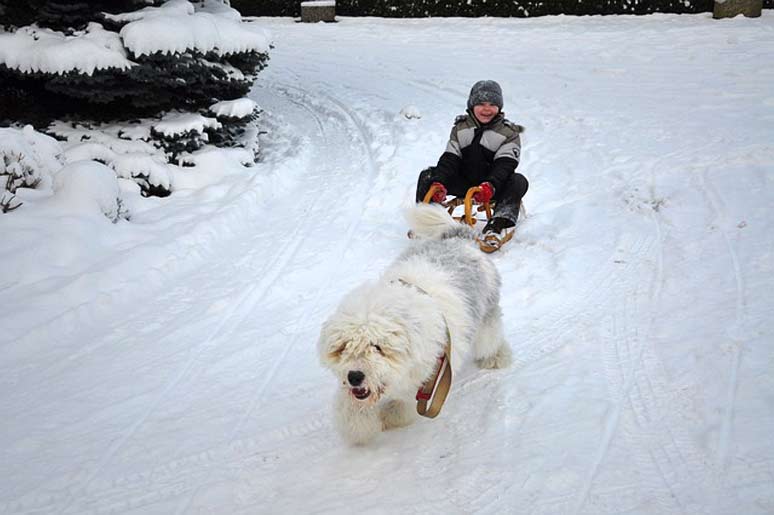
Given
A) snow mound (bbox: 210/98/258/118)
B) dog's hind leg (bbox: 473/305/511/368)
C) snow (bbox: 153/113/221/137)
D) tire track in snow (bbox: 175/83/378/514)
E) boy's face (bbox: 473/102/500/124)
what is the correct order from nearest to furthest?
tire track in snow (bbox: 175/83/378/514) → dog's hind leg (bbox: 473/305/511/368) → boy's face (bbox: 473/102/500/124) → snow (bbox: 153/113/221/137) → snow mound (bbox: 210/98/258/118)

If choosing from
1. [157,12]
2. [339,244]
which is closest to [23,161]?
[157,12]

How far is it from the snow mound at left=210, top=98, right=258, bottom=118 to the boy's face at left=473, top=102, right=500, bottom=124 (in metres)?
3.33

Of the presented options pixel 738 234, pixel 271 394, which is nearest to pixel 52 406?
pixel 271 394

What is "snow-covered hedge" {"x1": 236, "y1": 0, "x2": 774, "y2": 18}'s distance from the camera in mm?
15633

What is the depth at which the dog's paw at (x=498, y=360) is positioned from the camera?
390 cm

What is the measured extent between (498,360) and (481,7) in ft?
54.1

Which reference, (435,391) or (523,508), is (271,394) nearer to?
(435,391)

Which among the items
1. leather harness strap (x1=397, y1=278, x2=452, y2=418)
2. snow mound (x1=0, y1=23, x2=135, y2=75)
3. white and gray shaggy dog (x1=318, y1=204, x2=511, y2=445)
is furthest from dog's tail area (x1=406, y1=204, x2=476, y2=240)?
snow mound (x1=0, y1=23, x2=135, y2=75)

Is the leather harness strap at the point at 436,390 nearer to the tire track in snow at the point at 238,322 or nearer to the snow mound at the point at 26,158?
the tire track in snow at the point at 238,322

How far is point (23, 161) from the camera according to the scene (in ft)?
19.9

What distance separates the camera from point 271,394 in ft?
12.6

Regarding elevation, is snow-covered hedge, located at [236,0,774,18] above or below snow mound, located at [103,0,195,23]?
above

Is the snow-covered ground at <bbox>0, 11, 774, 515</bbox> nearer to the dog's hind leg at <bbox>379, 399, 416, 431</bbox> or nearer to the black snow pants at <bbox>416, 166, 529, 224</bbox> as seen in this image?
the dog's hind leg at <bbox>379, 399, 416, 431</bbox>

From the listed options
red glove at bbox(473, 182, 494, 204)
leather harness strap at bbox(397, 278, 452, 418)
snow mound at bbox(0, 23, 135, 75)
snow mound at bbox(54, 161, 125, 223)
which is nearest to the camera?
leather harness strap at bbox(397, 278, 452, 418)
